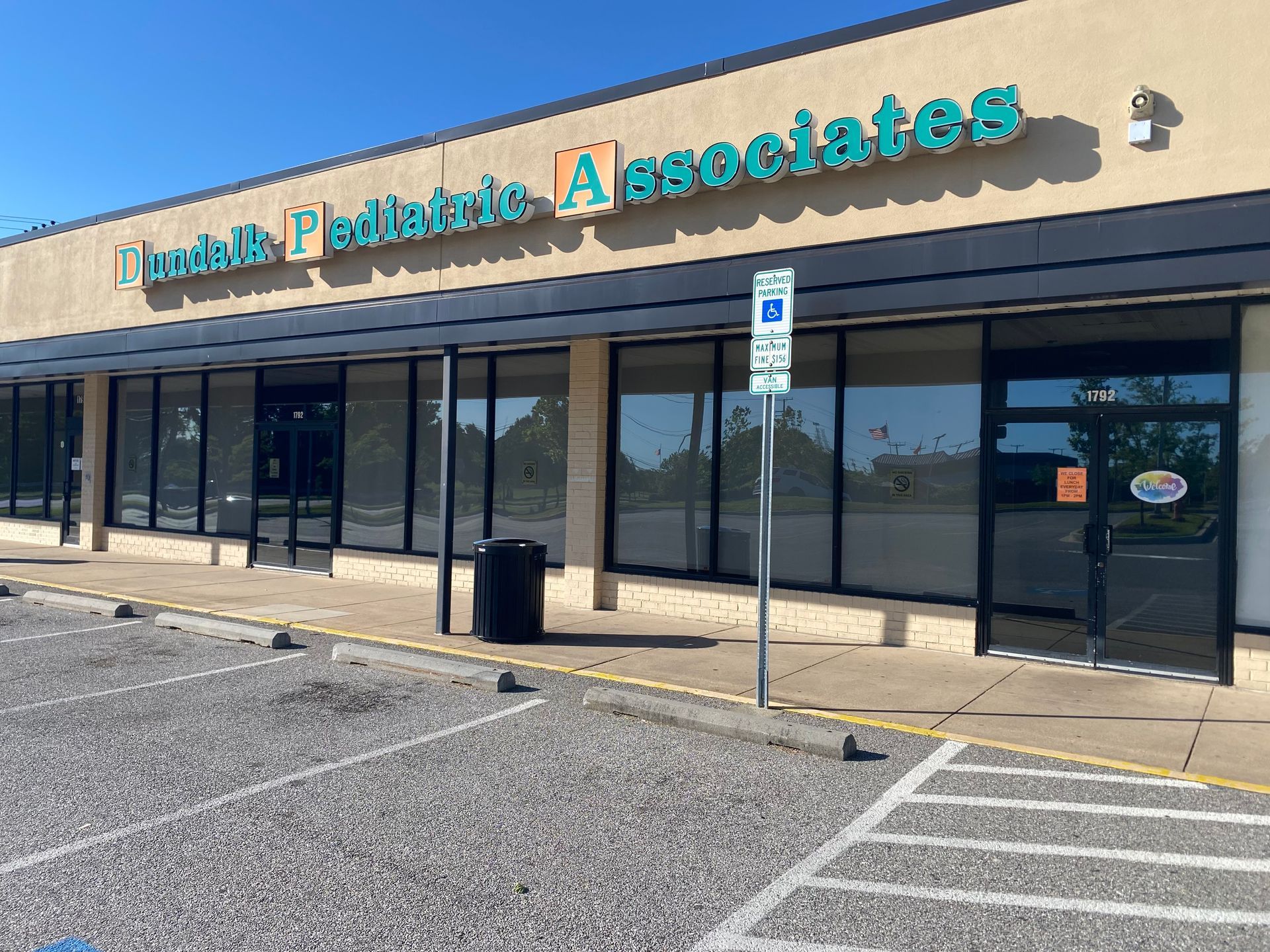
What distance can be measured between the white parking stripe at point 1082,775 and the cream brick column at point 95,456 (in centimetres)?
1804

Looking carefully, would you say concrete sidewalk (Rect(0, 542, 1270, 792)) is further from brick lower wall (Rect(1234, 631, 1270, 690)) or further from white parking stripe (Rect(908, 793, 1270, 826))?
white parking stripe (Rect(908, 793, 1270, 826))

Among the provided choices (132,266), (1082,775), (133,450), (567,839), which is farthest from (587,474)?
(133,450)

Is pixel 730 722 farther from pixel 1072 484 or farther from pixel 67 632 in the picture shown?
pixel 67 632

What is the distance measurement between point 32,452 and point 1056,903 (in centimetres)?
2224

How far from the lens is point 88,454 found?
1895 cm

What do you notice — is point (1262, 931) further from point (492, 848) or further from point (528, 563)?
point (528, 563)

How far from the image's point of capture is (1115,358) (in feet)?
30.3

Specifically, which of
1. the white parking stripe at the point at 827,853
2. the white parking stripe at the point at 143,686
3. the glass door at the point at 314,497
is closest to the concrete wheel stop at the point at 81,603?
the white parking stripe at the point at 143,686

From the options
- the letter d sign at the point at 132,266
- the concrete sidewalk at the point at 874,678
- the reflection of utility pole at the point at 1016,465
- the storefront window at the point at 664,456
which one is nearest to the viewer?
the concrete sidewalk at the point at 874,678

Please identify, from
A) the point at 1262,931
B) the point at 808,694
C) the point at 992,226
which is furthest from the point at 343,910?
the point at 992,226

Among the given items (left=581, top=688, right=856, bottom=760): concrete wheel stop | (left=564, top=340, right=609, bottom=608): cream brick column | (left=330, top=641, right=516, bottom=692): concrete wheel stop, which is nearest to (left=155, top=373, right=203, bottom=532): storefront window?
(left=564, top=340, right=609, bottom=608): cream brick column

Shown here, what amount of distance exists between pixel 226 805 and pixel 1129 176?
8.30 meters

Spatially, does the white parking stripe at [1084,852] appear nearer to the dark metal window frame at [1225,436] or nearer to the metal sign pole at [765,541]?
the metal sign pole at [765,541]

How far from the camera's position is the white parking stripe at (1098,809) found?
543cm
